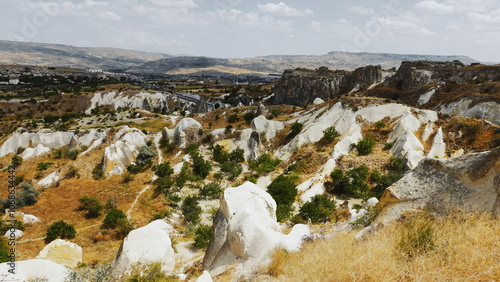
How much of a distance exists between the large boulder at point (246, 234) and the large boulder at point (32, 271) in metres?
6.64

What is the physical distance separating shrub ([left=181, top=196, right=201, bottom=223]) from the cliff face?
79.6 metres

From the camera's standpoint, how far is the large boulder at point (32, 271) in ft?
36.8

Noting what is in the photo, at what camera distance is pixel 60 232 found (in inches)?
865

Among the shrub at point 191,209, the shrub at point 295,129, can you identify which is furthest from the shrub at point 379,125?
the shrub at point 191,209

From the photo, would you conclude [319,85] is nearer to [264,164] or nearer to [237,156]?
[237,156]

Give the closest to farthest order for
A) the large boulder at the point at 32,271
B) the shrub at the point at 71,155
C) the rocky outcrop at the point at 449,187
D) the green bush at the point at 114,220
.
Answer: the rocky outcrop at the point at 449,187, the large boulder at the point at 32,271, the green bush at the point at 114,220, the shrub at the point at 71,155

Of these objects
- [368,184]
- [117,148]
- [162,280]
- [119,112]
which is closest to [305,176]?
[368,184]

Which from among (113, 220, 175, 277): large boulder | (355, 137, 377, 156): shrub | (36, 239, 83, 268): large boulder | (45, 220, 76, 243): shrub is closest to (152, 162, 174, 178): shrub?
(45, 220, 76, 243): shrub

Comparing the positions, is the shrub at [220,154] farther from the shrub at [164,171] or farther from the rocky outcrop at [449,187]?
the rocky outcrop at [449,187]

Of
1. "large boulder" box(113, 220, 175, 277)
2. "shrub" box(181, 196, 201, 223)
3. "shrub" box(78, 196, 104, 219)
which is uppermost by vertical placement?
"large boulder" box(113, 220, 175, 277)

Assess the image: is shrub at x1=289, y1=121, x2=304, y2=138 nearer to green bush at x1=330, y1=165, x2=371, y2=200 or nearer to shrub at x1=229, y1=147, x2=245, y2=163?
shrub at x1=229, y1=147, x2=245, y2=163

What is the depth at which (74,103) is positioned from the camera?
378ft

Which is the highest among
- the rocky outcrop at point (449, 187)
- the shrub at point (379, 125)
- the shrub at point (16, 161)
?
the rocky outcrop at point (449, 187)

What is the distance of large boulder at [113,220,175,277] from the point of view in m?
14.1
